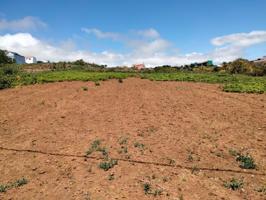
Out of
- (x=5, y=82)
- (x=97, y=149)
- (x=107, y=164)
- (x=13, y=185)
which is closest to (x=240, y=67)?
(x=5, y=82)

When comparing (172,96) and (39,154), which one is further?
(172,96)

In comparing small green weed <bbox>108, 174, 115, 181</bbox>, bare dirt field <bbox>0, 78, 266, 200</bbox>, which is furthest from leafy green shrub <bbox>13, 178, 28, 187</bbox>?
small green weed <bbox>108, 174, 115, 181</bbox>

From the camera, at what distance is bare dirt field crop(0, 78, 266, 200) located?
6250 millimetres

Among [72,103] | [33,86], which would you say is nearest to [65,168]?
[72,103]

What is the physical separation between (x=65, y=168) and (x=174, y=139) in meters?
2.85

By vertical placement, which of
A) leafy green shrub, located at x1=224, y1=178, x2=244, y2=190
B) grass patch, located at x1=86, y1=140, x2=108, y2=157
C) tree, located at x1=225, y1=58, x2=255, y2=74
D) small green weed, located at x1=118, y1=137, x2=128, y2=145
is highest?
tree, located at x1=225, y1=58, x2=255, y2=74

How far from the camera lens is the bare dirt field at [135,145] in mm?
6250

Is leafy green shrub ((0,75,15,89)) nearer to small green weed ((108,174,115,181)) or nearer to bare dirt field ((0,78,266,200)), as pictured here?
bare dirt field ((0,78,266,200))

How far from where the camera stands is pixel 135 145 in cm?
808

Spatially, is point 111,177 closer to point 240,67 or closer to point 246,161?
point 246,161

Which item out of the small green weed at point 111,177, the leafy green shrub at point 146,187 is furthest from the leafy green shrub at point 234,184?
the small green weed at point 111,177

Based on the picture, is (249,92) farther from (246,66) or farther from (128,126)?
(246,66)

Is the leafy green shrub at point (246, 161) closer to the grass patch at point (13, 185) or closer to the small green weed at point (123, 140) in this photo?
the small green weed at point (123, 140)

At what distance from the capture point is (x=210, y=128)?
923cm
